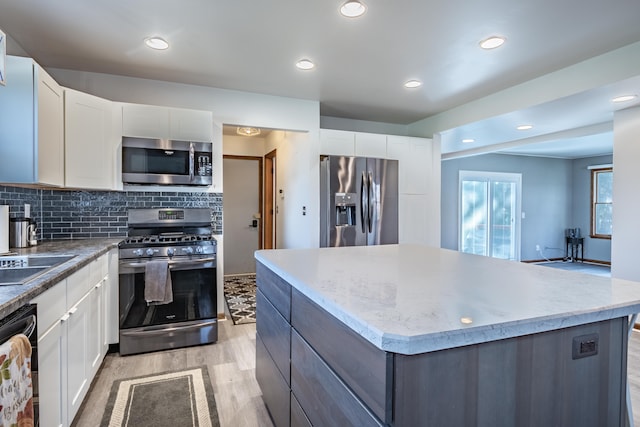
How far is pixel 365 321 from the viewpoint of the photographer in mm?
916

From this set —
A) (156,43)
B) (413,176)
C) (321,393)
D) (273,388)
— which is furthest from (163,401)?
(413,176)

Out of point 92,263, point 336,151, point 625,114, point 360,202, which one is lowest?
point 92,263

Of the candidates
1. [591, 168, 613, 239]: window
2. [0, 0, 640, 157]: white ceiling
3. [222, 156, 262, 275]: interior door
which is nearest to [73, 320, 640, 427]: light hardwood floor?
[0, 0, 640, 157]: white ceiling

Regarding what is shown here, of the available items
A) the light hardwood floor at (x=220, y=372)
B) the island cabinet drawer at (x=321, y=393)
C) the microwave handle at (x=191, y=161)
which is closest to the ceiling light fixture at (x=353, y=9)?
the microwave handle at (x=191, y=161)

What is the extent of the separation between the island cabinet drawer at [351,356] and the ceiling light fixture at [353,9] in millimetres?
1792

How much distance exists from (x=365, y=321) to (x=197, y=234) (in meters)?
2.97

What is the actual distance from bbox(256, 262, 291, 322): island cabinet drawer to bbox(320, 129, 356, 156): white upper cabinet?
2.32 meters

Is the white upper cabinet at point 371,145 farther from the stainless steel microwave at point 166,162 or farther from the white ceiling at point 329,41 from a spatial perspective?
the stainless steel microwave at point 166,162

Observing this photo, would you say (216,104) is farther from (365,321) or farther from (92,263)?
(365,321)

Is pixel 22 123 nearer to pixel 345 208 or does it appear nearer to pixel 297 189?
pixel 297 189

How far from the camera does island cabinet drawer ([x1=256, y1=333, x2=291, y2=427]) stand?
1684 mm

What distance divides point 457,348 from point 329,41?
2.43m

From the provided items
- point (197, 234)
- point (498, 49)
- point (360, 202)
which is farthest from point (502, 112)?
point (197, 234)

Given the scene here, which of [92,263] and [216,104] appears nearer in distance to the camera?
[92,263]
